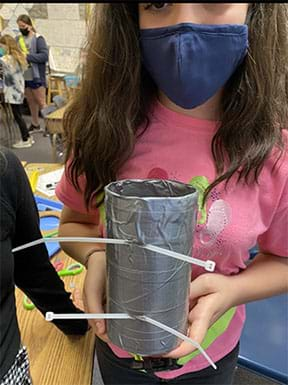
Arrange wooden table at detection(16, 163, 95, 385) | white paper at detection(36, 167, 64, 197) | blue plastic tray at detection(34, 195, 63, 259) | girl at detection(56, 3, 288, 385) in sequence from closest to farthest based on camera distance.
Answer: girl at detection(56, 3, 288, 385) → wooden table at detection(16, 163, 95, 385) → blue plastic tray at detection(34, 195, 63, 259) → white paper at detection(36, 167, 64, 197)

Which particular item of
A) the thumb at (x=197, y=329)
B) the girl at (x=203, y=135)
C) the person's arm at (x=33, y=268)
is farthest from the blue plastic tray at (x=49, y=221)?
the thumb at (x=197, y=329)

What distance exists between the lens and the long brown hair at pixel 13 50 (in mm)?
283

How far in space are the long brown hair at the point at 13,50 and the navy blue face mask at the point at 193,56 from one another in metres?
0.10

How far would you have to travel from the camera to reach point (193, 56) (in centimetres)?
26

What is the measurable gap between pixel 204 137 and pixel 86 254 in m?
0.16

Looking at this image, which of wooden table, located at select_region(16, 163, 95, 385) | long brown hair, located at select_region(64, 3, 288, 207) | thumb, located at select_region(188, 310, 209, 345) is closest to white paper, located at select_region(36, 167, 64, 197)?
wooden table, located at select_region(16, 163, 95, 385)

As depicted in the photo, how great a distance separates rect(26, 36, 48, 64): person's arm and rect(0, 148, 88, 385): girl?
84 mm

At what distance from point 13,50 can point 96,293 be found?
0.19 m

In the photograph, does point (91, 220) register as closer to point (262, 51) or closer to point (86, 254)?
point (86, 254)

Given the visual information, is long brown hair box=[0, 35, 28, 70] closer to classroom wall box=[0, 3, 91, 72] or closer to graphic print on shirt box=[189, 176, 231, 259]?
classroom wall box=[0, 3, 91, 72]

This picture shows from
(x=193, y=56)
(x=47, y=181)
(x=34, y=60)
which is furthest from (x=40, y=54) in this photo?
(x=47, y=181)

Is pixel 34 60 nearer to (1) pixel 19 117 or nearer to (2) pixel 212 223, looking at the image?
(1) pixel 19 117

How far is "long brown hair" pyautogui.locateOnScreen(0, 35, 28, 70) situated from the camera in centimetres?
28

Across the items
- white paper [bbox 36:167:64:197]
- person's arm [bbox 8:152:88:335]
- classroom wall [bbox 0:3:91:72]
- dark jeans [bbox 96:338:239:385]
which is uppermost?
classroom wall [bbox 0:3:91:72]
